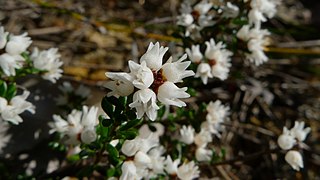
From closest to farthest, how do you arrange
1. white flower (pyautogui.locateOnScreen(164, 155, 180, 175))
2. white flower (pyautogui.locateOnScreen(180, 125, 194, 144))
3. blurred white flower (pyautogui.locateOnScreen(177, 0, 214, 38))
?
white flower (pyautogui.locateOnScreen(164, 155, 180, 175)) → white flower (pyautogui.locateOnScreen(180, 125, 194, 144)) → blurred white flower (pyautogui.locateOnScreen(177, 0, 214, 38))

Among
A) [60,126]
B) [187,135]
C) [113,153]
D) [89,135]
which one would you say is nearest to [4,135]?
[60,126]

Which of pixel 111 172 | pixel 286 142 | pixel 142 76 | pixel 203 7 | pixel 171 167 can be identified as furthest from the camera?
A: pixel 203 7

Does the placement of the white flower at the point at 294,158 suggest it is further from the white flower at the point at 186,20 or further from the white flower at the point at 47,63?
the white flower at the point at 47,63

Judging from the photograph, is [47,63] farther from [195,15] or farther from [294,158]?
[294,158]

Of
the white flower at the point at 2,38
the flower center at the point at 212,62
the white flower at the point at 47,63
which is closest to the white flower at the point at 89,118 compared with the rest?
the white flower at the point at 47,63

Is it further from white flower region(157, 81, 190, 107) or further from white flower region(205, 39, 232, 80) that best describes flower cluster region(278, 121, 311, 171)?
white flower region(157, 81, 190, 107)

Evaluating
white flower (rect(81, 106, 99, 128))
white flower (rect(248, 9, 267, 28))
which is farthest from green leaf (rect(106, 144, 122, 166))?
white flower (rect(248, 9, 267, 28))
